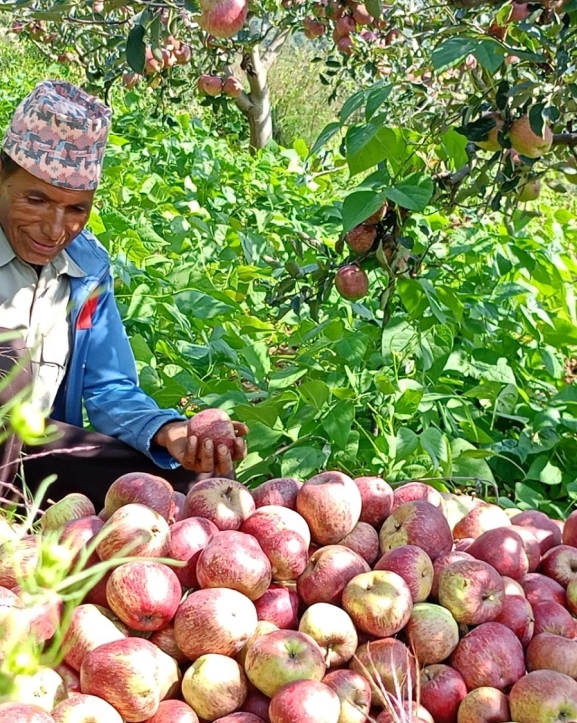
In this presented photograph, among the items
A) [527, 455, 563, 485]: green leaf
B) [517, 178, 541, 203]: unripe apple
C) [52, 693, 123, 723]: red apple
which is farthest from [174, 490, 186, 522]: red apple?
[527, 455, 563, 485]: green leaf

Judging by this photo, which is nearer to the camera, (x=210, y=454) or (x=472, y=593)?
(x=472, y=593)

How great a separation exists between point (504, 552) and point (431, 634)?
0.82 ft

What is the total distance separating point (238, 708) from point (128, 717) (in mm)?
172

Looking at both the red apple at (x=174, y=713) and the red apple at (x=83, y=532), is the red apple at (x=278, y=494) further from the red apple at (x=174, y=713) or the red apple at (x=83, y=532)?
the red apple at (x=174, y=713)

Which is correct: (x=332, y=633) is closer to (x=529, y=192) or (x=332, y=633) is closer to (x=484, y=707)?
(x=484, y=707)

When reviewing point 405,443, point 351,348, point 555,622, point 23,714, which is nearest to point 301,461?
point 405,443

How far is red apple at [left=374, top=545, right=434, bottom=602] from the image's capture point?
143 cm

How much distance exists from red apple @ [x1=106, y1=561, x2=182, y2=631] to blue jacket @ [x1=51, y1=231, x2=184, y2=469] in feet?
2.63

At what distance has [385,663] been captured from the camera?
1.33 metres

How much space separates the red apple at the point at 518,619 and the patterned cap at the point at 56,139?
124 cm

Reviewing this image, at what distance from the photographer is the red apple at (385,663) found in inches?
52.1

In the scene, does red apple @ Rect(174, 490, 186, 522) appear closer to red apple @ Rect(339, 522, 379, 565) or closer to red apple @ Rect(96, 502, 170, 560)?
red apple @ Rect(96, 502, 170, 560)

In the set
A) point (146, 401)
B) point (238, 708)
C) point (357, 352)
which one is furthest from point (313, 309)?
point (238, 708)

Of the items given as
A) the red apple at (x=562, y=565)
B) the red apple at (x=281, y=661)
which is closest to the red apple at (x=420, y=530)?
the red apple at (x=562, y=565)
